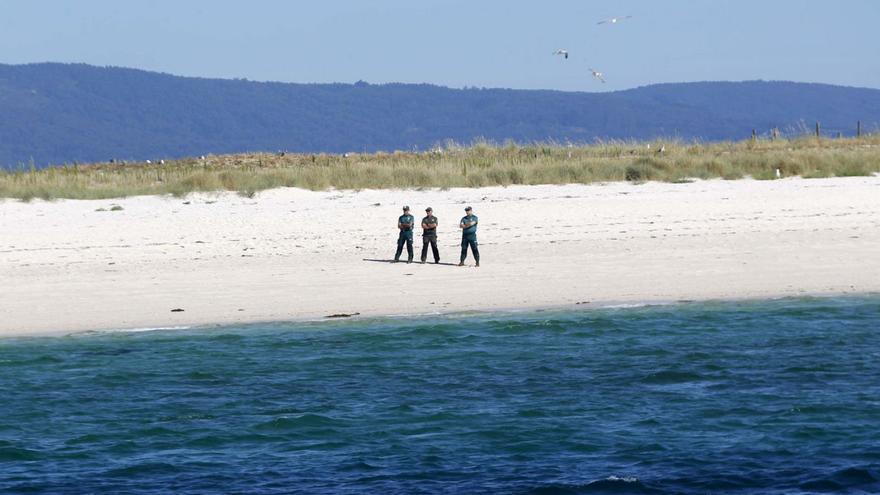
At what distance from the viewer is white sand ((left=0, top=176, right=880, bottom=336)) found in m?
22.3

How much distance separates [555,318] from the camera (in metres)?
21.3

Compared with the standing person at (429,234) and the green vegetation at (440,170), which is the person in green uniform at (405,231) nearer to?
the standing person at (429,234)

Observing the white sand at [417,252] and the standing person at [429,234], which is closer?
the white sand at [417,252]

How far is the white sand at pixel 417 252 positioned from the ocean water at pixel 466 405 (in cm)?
111

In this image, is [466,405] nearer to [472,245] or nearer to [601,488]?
[601,488]

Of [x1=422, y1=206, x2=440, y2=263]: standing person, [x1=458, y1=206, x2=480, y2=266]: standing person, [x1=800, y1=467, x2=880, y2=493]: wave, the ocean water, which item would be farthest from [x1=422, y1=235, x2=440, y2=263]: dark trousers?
[x1=800, y1=467, x2=880, y2=493]: wave

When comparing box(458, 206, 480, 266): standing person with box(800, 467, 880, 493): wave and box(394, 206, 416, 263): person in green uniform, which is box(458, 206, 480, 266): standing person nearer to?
box(394, 206, 416, 263): person in green uniform

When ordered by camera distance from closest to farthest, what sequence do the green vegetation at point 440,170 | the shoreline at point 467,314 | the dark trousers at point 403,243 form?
the shoreline at point 467,314 < the dark trousers at point 403,243 < the green vegetation at point 440,170

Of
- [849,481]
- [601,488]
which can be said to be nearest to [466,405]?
[601,488]

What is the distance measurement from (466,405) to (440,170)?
20.6 m

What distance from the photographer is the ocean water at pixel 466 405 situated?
14.2 metres

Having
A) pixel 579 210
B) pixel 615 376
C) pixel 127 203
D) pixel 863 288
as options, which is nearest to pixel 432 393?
pixel 615 376

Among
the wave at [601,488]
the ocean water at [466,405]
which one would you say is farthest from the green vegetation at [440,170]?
the wave at [601,488]

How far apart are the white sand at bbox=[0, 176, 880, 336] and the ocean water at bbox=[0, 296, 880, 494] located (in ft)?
3.63
